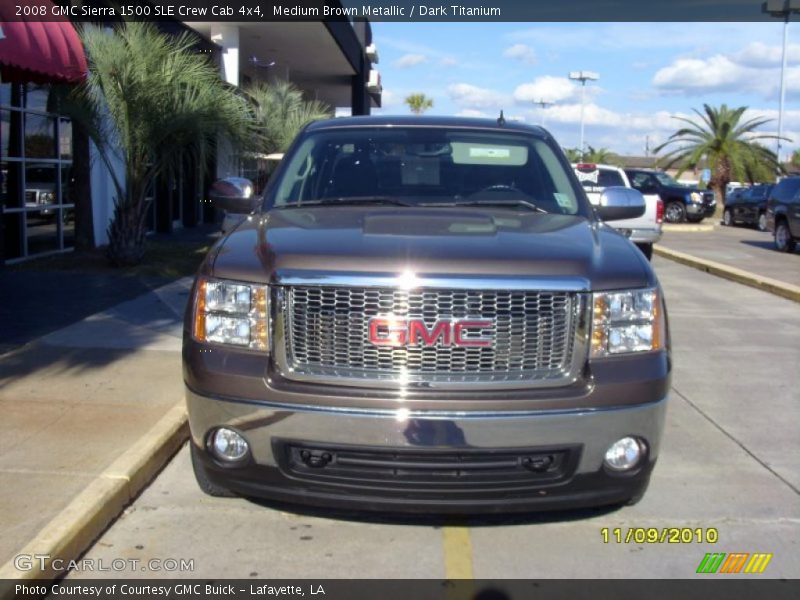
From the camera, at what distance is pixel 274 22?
24844mm

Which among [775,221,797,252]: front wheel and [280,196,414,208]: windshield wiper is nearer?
[280,196,414,208]: windshield wiper

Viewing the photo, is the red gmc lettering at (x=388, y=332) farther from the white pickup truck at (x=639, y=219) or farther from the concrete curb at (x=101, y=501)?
the white pickup truck at (x=639, y=219)

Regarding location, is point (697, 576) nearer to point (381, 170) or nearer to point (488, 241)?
point (488, 241)

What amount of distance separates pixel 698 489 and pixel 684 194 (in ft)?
90.4

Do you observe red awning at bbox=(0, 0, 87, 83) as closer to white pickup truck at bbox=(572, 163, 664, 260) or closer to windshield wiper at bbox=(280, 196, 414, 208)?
windshield wiper at bbox=(280, 196, 414, 208)

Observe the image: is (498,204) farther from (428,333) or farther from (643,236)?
(643,236)

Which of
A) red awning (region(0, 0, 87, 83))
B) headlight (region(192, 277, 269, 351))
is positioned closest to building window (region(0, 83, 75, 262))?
red awning (region(0, 0, 87, 83))

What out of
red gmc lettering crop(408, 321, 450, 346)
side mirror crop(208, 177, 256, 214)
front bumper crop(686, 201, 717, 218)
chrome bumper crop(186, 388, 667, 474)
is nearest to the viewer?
chrome bumper crop(186, 388, 667, 474)

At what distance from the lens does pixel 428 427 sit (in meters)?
3.60

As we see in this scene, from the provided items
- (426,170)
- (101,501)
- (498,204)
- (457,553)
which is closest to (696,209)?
(426,170)

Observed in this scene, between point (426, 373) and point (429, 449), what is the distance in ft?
1.04

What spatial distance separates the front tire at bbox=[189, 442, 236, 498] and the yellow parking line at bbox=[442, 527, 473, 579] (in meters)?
1.01

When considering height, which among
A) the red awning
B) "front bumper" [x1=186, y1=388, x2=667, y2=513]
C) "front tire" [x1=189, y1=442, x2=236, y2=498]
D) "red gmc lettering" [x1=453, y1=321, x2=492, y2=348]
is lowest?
"front tire" [x1=189, y1=442, x2=236, y2=498]

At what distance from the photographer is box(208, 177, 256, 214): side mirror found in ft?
18.2
